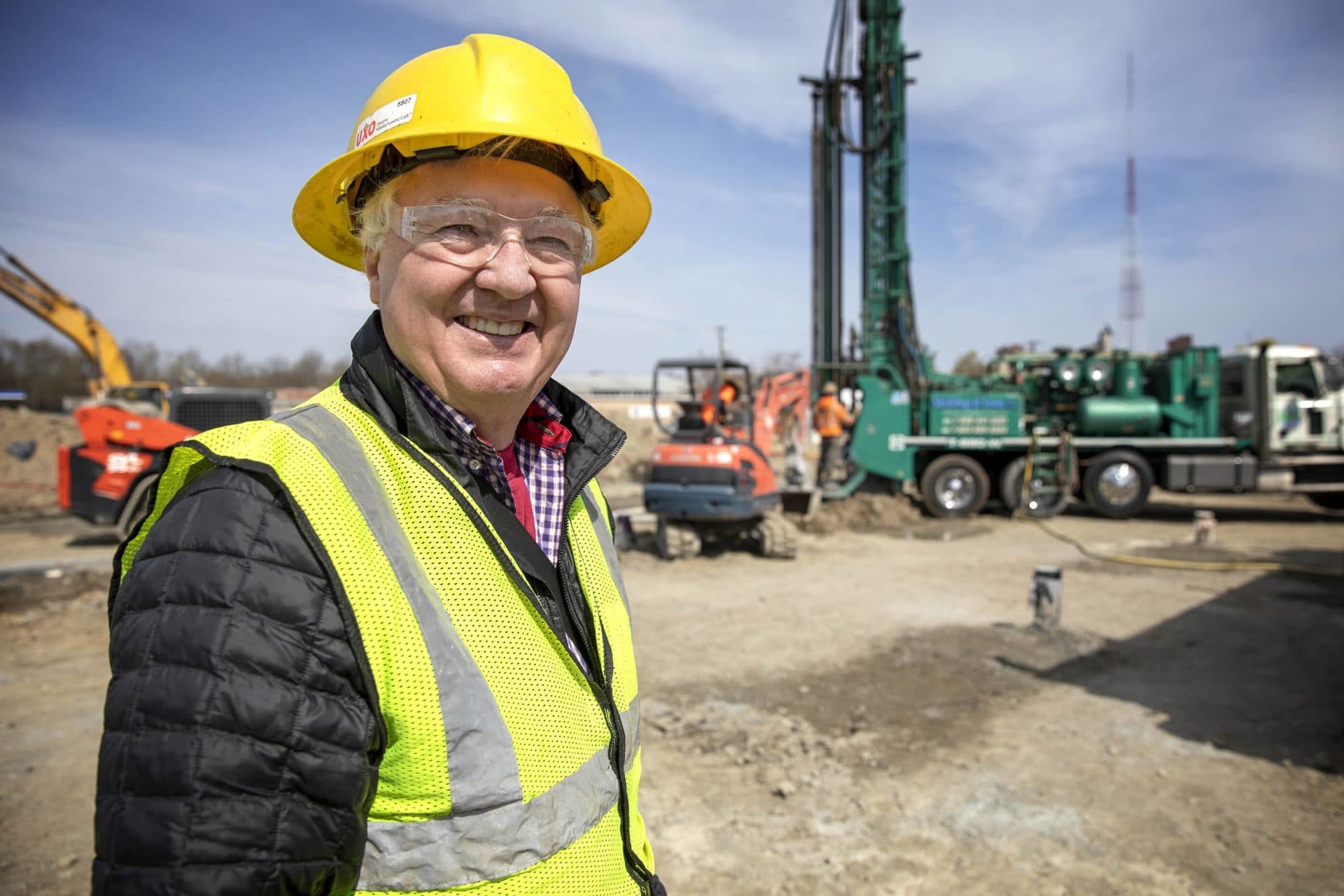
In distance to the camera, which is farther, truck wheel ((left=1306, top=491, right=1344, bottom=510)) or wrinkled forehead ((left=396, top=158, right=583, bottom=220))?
truck wheel ((left=1306, top=491, right=1344, bottom=510))

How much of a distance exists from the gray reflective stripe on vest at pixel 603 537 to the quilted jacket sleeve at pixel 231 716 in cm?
75

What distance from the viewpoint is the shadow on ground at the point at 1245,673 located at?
4.75m

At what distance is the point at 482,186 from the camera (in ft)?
4.28

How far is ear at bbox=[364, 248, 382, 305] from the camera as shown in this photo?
1425 millimetres

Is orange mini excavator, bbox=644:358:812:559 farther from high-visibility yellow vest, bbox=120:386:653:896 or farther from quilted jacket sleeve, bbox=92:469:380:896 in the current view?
quilted jacket sleeve, bbox=92:469:380:896

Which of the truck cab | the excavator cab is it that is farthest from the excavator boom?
the truck cab

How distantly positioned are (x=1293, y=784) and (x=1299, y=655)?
248 centimetres

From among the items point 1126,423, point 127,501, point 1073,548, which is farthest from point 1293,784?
point 127,501

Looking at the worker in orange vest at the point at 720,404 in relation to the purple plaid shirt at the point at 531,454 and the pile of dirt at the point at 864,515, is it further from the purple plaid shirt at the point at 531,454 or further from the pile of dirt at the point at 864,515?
the purple plaid shirt at the point at 531,454

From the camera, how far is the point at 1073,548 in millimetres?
10578

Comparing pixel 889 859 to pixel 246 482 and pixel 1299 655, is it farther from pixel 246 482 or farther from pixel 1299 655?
pixel 1299 655

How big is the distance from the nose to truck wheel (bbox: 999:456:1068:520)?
13139 mm

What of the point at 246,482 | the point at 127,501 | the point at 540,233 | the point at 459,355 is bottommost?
the point at 127,501

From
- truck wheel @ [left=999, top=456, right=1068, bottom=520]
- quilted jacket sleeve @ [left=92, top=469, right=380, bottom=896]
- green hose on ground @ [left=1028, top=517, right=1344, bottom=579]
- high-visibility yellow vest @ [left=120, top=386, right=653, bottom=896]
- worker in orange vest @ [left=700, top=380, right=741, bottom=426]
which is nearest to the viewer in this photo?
quilted jacket sleeve @ [left=92, top=469, right=380, bottom=896]
